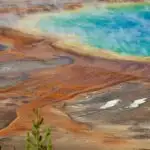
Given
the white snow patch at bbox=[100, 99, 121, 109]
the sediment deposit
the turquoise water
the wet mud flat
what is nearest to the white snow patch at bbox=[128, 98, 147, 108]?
the wet mud flat

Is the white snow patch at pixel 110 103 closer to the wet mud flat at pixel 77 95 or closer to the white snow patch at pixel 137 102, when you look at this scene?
the wet mud flat at pixel 77 95

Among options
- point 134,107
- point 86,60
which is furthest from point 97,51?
point 134,107

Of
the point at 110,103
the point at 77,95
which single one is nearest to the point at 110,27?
the point at 77,95

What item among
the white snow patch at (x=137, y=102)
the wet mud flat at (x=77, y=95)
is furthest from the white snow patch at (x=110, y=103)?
the white snow patch at (x=137, y=102)

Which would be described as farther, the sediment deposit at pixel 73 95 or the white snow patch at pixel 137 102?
the white snow patch at pixel 137 102

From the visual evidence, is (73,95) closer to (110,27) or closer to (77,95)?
(77,95)

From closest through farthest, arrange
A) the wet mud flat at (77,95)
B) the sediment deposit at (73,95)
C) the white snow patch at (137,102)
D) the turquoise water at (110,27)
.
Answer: the sediment deposit at (73,95) → the wet mud flat at (77,95) → the white snow patch at (137,102) → the turquoise water at (110,27)
